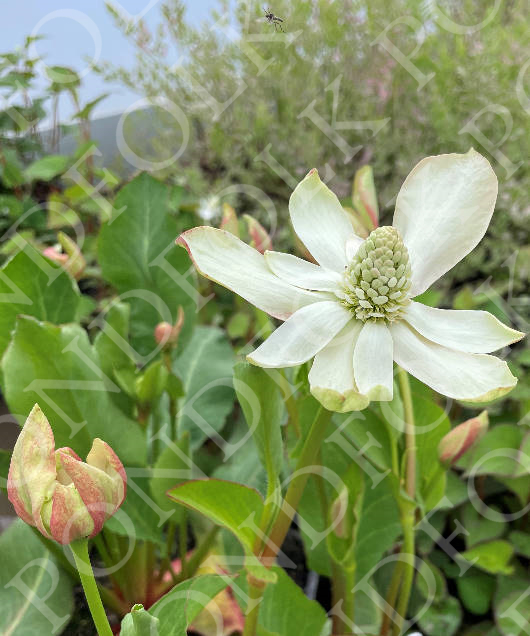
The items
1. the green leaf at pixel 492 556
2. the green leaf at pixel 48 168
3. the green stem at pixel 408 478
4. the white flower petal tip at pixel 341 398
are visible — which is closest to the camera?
the white flower petal tip at pixel 341 398

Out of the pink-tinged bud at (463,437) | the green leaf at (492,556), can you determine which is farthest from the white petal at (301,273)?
the green leaf at (492,556)

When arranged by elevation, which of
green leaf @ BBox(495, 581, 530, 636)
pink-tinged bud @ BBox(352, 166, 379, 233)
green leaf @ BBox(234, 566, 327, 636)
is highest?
pink-tinged bud @ BBox(352, 166, 379, 233)

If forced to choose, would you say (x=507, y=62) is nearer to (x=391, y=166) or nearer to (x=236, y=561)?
(x=391, y=166)

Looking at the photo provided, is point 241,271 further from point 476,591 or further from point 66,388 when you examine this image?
point 476,591

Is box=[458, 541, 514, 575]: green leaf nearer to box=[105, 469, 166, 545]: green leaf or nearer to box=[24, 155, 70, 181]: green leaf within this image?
box=[105, 469, 166, 545]: green leaf

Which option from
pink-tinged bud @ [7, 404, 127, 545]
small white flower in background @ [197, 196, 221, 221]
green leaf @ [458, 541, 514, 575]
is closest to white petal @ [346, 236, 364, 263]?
pink-tinged bud @ [7, 404, 127, 545]

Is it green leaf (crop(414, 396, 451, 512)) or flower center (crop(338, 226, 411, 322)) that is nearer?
flower center (crop(338, 226, 411, 322))

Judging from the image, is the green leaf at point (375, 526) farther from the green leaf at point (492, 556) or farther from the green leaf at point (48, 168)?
the green leaf at point (48, 168)
